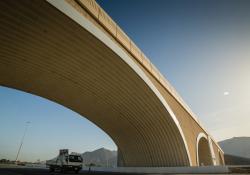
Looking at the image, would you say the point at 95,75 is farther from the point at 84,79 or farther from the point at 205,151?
the point at 205,151

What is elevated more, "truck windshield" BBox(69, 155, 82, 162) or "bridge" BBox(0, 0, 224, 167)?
"bridge" BBox(0, 0, 224, 167)

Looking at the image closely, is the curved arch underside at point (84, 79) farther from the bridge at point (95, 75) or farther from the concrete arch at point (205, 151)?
the concrete arch at point (205, 151)

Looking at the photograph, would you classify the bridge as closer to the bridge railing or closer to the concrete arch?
the bridge railing

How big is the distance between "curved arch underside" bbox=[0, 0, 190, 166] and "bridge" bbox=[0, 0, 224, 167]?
0.05 m

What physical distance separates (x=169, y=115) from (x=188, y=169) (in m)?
6.12

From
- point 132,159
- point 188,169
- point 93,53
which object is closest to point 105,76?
point 93,53

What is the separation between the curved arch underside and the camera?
39.4 ft

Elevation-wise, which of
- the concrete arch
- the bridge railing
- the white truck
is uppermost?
the bridge railing

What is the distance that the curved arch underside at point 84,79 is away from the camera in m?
12.0

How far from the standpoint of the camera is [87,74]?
1764 cm

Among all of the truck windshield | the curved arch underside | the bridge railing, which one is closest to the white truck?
the truck windshield

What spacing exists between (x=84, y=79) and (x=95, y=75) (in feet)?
4.52

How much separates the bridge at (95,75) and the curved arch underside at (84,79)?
5cm

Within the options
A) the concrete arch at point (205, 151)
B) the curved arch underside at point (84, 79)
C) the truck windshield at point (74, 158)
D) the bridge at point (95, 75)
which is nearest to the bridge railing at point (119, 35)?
the bridge at point (95, 75)
